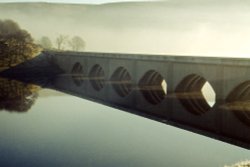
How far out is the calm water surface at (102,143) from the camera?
29500mm

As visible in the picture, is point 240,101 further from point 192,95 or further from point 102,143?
point 102,143

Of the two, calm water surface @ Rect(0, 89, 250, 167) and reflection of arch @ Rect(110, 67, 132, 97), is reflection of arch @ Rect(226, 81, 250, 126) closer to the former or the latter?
calm water surface @ Rect(0, 89, 250, 167)

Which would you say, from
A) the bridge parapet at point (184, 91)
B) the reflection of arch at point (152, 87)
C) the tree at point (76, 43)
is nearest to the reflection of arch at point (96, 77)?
the bridge parapet at point (184, 91)

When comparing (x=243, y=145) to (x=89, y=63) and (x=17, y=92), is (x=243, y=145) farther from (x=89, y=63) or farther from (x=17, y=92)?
(x=89, y=63)

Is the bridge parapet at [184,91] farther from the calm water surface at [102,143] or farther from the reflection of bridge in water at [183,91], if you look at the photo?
Answer: the calm water surface at [102,143]

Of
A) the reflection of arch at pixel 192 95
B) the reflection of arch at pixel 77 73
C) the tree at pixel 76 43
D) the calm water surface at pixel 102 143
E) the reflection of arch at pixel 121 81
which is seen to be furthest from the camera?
the tree at pixel 76 43

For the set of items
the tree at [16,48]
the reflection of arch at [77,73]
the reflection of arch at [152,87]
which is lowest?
the reflection of arch at [77,73]

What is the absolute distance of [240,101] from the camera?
41625 mm

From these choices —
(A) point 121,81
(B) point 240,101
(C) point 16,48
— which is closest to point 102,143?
(B) point 240,101

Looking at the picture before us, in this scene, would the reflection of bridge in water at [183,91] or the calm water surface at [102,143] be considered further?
the reflection of bridge in water at [183,91]

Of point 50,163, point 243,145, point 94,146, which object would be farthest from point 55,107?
point 243,145

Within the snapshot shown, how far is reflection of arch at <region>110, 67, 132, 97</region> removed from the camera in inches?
2529

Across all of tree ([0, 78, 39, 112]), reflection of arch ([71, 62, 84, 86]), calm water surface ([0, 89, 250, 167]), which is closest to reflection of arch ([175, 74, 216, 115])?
calm water surface ([0, 89, 250, 167])

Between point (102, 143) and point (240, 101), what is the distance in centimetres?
1684
